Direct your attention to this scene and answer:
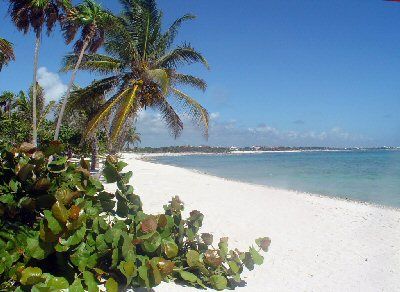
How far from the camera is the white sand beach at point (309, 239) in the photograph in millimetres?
5285

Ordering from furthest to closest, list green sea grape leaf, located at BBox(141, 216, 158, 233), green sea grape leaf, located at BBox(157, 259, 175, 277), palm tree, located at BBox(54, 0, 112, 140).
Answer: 1. palm tree, located at BBox(54, 0, 112, 140)
2. green sea grape leaf, located at BBox(141, 216, 158, 233)
3. green sea grape leaf, located at BBox(157, 259, 175, 277)

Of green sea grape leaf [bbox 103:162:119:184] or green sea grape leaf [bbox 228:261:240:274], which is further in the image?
green sea grape leaf [bbox 228:261:240:274]

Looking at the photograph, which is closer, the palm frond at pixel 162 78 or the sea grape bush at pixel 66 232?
the sea grape bush at pixel 66 232

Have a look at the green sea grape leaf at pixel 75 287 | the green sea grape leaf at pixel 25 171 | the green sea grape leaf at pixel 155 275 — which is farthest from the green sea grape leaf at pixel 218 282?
the green sea grape leaf at pixel 25 171

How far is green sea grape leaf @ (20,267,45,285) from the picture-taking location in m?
2.00

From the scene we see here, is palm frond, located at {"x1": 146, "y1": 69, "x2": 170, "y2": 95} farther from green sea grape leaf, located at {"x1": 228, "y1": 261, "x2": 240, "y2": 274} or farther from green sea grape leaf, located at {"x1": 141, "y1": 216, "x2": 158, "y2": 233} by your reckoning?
green sea grape leaf, located at {"x1": 141, "y1": 216, "x2": 158, "y2": 233}

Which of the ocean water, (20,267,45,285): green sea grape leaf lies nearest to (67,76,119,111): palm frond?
(20,267,45,285): green sea grape leaf

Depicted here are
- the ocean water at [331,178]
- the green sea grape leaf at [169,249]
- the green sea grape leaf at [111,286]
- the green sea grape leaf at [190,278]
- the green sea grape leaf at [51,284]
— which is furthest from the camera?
the ocean water at [331,178]

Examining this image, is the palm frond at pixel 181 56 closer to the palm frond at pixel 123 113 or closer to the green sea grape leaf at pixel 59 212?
the palm frond at pixel 123 113

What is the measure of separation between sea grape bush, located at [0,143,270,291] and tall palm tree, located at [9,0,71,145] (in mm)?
12841

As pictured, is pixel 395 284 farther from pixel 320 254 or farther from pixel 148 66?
pixel 148 66

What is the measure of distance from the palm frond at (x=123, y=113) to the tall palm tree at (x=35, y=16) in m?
4.86

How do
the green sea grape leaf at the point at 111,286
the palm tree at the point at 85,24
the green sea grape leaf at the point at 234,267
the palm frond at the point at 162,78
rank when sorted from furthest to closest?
the palm tree at the point at 85,24 < the palm frond at the point at 162,78 < the green sea grape leaf at the point at 234,267 < the green sea grape leaf at the point at 111,286

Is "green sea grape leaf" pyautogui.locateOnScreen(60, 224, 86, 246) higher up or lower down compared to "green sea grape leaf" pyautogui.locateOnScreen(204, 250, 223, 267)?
Result: higher up
